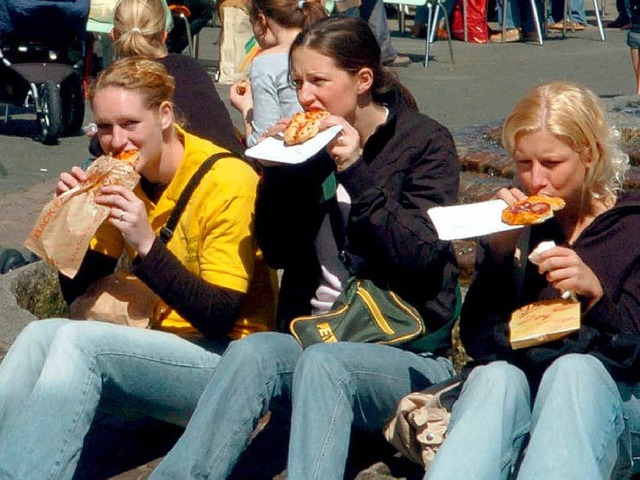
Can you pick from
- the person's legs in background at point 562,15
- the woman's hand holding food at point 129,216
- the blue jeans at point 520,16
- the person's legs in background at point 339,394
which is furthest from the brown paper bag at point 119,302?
the person's legs in background at point 562,15

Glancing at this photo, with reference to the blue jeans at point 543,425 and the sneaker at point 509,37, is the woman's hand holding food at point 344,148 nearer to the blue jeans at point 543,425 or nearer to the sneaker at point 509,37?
the blue jeans at point 543,425

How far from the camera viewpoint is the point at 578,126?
3391 mm

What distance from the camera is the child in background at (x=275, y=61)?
5.48 meters

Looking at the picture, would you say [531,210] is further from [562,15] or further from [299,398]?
[562,15]

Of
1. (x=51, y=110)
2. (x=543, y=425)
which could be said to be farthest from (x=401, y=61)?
(x=543, y=425)

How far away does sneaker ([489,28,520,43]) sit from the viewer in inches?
599

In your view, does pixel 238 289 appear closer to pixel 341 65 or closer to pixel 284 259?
pixel 284 259

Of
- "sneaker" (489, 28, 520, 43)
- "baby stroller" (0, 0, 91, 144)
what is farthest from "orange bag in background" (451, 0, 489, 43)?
"baby stroller" (0, 0, 91, 144)

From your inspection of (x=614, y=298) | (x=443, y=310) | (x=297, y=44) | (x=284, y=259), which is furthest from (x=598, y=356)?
(x=297, y=44)

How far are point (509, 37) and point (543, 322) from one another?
40.7 ft

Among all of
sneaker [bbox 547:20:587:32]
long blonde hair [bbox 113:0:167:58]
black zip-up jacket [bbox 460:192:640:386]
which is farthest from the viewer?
sneaker [bbox 547:20:587:32]

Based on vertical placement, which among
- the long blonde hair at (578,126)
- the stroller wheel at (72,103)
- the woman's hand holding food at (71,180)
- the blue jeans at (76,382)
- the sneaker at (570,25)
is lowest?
the sneaker at (570,25)

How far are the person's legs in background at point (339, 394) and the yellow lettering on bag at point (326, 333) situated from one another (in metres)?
0.11

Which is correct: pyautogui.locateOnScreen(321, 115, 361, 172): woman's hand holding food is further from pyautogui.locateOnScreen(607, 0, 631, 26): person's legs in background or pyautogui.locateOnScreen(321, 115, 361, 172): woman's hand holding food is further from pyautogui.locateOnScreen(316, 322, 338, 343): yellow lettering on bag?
pyautogui.locateOnScreen(607, 0, 631, 26): person's legs in background
